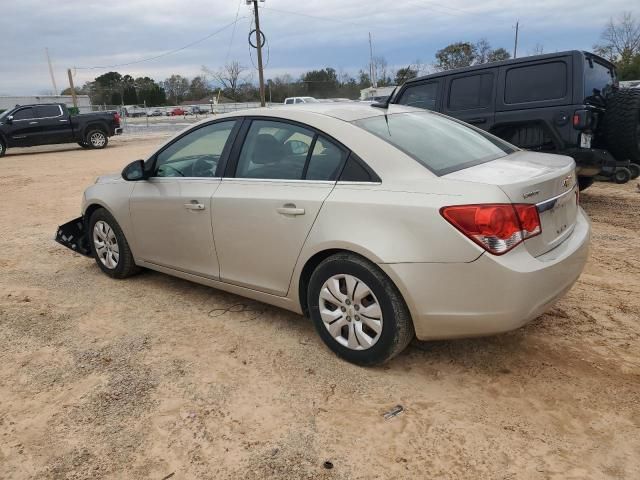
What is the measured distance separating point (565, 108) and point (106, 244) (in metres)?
5.42

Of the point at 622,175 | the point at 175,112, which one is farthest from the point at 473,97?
the point at 175,112

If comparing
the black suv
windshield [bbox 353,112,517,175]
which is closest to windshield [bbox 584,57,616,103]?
the black suv

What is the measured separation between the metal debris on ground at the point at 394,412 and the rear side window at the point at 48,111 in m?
19.8

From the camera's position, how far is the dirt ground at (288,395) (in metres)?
2.41

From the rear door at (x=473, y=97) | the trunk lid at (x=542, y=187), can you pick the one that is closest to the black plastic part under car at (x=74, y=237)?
the trunk lid at (x=542, y=187)

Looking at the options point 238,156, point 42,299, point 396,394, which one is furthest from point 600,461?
point 42,299

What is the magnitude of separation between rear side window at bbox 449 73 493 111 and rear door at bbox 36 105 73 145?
16.3m

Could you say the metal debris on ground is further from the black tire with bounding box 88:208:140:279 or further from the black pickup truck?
the black pickup truck

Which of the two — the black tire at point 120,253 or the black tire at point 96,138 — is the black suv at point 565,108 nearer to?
the black tire at point 120,253

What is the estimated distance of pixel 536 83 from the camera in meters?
6.67

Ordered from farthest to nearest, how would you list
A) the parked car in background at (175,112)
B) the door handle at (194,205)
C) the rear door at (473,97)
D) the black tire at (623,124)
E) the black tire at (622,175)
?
the parked car in background at (175,112) < the black tire at (622,175) < the rear door at (473,97) < the black tire at (623,124) < the door handle at (194,205)

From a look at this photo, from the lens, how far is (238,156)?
12.3ft

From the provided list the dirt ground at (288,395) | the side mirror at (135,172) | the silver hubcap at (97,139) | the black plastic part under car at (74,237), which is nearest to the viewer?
the dirt ground at (288,395)

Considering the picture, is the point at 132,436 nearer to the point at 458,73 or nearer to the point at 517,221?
the point at 517,221
